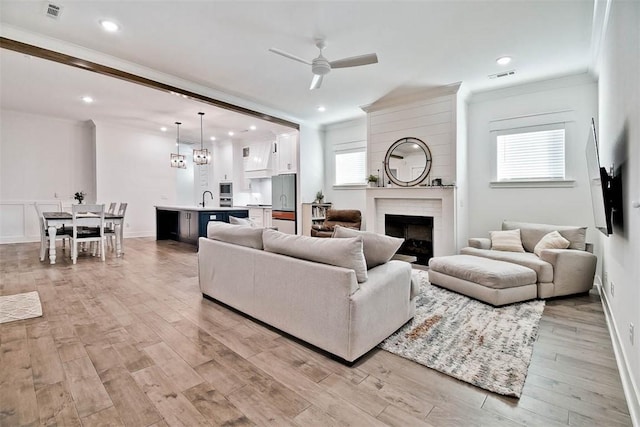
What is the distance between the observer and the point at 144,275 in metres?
4.21

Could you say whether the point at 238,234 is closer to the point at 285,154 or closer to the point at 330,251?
the point at 330,251

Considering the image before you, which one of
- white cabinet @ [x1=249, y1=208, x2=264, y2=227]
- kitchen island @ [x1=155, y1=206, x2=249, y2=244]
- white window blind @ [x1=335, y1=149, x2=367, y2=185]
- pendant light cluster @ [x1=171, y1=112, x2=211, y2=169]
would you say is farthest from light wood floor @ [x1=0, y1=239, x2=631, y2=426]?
white cabinet @ [x1=249, y1=208, x2=264, y2=227]

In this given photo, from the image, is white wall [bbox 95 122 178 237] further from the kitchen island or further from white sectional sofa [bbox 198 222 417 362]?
white sectional sofa [bbox 198 222 417 362]

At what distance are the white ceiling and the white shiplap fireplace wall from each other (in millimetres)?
378

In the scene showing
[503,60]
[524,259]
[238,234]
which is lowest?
[524,259]

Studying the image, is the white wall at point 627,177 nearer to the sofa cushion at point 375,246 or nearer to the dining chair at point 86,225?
the sofa cushion at point 375,246

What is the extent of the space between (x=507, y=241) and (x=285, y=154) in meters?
5.07

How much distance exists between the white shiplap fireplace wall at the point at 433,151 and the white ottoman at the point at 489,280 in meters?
1.30

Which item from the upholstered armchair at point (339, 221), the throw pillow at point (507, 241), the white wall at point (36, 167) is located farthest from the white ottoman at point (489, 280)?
the white wall at point (36, 167)

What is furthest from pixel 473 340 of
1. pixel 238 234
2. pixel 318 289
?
pixel 238 234

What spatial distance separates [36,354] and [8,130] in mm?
7138

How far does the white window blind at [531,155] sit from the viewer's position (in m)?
4.39

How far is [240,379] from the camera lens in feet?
5.98

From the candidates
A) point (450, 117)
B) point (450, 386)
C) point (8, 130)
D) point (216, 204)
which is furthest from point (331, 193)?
point (8, 130)
